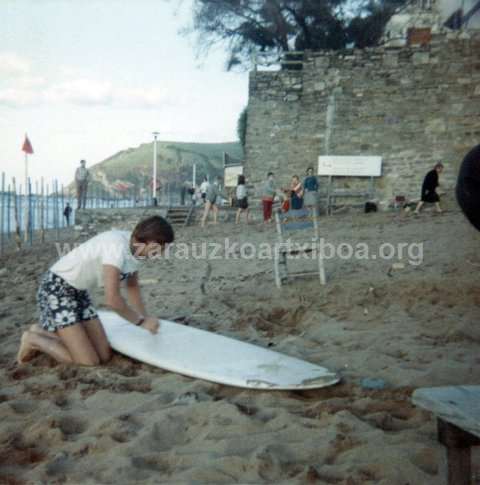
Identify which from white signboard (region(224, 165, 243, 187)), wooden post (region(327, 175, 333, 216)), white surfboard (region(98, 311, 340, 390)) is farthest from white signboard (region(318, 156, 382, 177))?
white surfboard (region(98, 311, 340, 390))

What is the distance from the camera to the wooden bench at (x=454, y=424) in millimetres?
1464

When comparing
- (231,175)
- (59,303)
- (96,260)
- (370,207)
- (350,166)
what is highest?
(231,175)

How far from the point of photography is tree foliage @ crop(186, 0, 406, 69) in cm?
1762

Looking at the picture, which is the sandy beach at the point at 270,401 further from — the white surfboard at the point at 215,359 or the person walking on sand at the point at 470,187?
the person walking on sand at the point at 470,187

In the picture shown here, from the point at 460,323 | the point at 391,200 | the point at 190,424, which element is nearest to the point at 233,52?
the point at 391,200

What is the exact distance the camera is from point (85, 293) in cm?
350

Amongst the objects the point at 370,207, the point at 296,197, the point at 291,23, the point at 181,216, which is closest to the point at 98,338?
the point at 296,197

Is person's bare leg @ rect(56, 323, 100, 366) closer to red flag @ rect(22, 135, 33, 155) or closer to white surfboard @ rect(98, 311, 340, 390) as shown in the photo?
white surfboard @ rect(98, 311, 340, 390)

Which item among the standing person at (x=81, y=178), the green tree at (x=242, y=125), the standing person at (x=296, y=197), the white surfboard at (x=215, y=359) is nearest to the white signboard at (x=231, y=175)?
the green tree at (x=242, y=125)

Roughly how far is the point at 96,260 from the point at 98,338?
1.92 ft

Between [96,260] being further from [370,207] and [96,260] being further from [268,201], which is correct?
[370,207]

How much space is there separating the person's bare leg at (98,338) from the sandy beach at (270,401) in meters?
0.09

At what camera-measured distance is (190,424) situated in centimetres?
246

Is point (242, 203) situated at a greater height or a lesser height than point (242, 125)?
lesser
